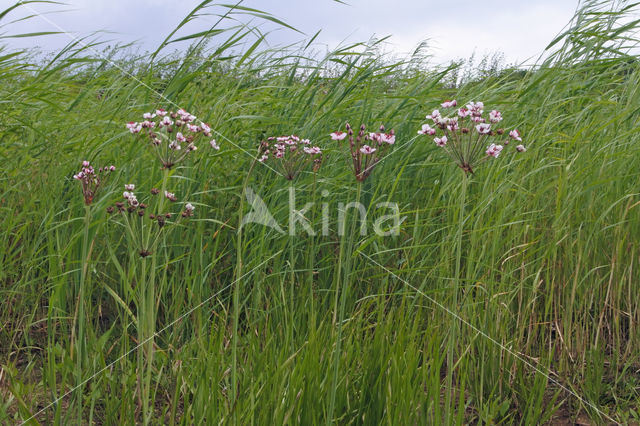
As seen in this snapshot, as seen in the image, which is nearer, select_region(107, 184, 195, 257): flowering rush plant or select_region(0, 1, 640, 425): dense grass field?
select_region(107, 184, 195, 257): flowering rush plant

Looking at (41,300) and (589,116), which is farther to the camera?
(589,116)

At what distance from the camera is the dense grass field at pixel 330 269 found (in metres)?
1.67

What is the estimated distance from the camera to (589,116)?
2.97m

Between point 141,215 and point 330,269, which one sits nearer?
point 141,215

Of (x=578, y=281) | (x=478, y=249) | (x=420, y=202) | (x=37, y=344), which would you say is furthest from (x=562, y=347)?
(x=37, y=344)

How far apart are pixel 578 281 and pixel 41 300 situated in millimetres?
2397

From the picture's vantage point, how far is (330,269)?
2.55 m

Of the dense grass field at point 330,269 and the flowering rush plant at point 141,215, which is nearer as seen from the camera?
the flowering rush plant at point 141,215

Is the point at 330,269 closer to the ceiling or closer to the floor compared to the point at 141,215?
closer to the floor

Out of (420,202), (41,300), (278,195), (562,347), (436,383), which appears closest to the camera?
(436,383)

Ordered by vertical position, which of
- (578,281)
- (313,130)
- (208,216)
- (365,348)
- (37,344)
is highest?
(313,130)

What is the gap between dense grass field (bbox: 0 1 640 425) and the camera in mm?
1668

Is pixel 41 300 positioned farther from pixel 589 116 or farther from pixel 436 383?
pixel 589 116

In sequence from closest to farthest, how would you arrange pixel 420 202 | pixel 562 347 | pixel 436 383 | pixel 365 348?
pixel 436 383 < pixel 365 348 < pixel 562 347 < pixel 420 202
